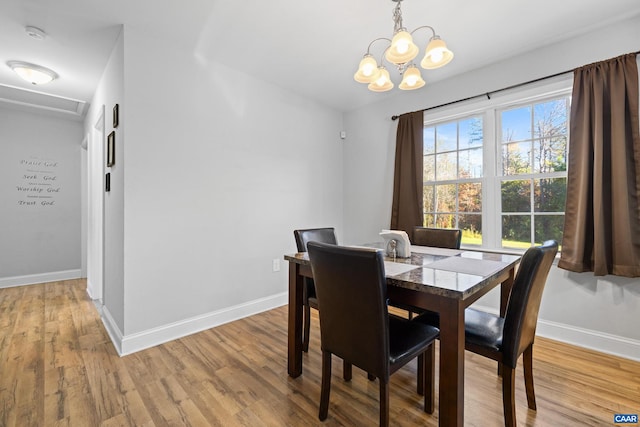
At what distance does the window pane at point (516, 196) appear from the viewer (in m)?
2.64

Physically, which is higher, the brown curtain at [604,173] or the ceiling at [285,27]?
the ceiling at [285,27]

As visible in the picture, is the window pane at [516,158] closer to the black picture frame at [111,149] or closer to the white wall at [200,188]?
the white wall at [200,188]

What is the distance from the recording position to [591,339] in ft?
7.29

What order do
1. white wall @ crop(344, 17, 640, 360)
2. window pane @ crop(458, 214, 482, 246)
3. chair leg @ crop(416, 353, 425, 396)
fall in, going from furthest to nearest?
1. window pane @ crop(458, 214, 482, 246)
2. white wall @ crop(344, 17, 640, 360)
3. chair leg @ crop(416, 353, 425, 396)

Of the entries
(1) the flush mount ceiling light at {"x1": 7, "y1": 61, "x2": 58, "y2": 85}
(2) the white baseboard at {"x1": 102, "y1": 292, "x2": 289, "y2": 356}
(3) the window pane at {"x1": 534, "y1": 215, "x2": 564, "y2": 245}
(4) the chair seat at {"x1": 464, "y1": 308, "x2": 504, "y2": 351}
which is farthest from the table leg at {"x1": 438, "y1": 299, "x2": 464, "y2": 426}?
(1) the flush mount ceiling light at {"x1": 7, "y1": 61, "x2": 58, "y2": 85}

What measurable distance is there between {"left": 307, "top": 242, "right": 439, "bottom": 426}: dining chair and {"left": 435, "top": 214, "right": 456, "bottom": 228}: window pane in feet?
6.31

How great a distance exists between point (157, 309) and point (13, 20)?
8.01ft

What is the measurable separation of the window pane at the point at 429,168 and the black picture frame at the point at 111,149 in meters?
3.13

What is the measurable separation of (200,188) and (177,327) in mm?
1255

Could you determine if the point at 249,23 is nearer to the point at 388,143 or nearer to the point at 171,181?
the point at 171,181

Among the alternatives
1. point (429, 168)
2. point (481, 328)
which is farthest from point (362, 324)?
point (429, 168)

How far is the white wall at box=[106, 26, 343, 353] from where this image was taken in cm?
223

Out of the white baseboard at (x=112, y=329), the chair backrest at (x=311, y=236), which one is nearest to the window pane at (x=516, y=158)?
the chair backrest at (x=311, y=236)

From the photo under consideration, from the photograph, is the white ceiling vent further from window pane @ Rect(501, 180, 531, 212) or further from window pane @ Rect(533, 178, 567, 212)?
window pane @ Rect(533, 178, 567, 212)
